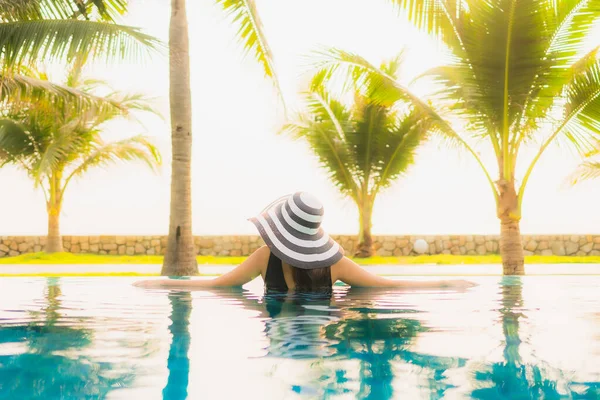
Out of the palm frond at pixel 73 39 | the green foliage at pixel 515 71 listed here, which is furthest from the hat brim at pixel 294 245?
the green foliage at pixel 515 71

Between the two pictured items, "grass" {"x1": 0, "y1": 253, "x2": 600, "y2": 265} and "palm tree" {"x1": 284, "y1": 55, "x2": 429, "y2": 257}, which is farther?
"grass" {"x1": 0, "y1": 253, "x2": 600, "y2": 265}

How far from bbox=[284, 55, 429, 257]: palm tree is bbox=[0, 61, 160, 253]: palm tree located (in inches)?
166

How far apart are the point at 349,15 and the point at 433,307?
17.0 meters

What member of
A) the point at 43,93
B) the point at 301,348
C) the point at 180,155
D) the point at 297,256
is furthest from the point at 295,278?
the point at 43,93

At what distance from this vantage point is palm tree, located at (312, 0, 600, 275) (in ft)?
29.7

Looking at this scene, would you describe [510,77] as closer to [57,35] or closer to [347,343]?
[57,35]

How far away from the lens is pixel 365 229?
16.7 m

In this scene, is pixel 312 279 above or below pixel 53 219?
below

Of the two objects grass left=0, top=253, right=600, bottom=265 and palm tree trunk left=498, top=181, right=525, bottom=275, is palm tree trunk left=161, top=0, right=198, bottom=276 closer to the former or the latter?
palm tree trunk left=498, top=181, right=525, bottom=275

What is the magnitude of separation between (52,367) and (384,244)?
56.5ft

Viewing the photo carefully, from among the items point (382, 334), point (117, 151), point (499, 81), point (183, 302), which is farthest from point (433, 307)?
point (117, 151)

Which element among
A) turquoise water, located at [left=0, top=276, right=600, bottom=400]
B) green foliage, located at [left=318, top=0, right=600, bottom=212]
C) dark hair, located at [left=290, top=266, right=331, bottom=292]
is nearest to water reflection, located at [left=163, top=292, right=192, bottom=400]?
turquoise water, located at [left=0, top=276, right=600, bottom=400]

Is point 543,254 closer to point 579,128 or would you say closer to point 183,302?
point 579,128

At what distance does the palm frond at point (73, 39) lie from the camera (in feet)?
24.0
